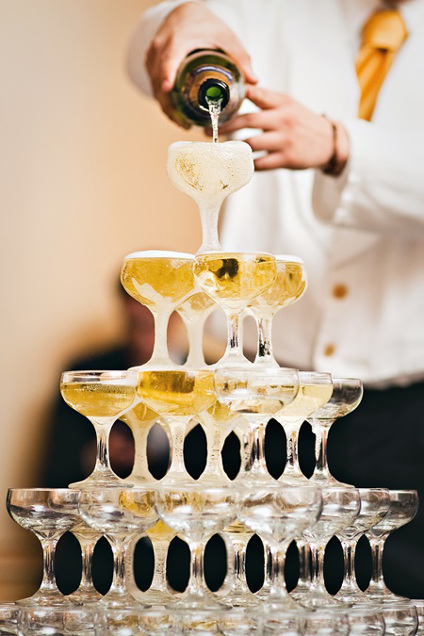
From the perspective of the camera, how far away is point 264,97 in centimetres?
91

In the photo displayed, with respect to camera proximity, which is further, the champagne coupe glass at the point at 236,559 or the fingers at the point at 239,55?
the fingers at the point at 239,55

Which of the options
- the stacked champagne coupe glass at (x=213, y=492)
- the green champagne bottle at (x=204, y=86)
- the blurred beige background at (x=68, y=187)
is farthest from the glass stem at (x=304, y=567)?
the blurred beige background at (x=68, y=187)

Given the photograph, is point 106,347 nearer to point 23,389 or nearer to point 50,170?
point 23,389

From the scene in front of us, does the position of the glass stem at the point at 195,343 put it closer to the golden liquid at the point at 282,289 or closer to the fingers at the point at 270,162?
the golden liquid at the point at 282,289

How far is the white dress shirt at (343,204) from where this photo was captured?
1094mm

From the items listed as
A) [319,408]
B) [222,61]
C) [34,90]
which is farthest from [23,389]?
[319,408]

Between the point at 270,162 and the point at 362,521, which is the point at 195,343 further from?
the point at 270,162

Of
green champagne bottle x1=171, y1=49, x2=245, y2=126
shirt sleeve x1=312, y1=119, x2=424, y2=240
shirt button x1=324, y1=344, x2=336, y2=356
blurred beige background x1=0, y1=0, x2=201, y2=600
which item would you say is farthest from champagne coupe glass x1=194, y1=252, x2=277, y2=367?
blurred beige background x1=0, y1=0, x2=201, y2=600

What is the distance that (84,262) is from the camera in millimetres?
2268

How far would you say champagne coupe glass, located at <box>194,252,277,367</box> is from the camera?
47cm

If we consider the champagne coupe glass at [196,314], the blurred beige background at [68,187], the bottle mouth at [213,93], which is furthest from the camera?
the blurred beige background at [68,187]

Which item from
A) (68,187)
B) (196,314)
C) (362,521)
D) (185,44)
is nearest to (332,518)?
(362,521)

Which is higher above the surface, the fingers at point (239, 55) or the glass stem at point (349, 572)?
the fingers at point (239, 55)

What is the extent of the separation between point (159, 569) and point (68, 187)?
1821 mm
